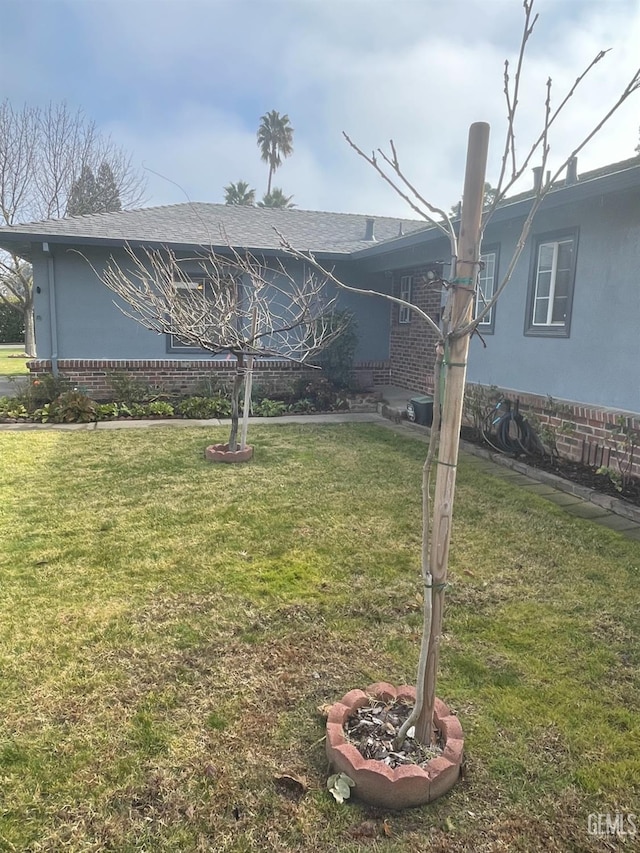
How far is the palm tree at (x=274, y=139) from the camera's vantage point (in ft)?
156

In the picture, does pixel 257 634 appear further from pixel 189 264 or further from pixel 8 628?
pixel 189 264

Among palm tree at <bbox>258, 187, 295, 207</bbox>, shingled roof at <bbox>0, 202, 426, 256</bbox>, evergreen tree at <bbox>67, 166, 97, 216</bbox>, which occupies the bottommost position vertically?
shingled roof at <bbox>0, 202, 426, 256</bbox>

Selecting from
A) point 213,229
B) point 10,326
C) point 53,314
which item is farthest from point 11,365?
point 10,326

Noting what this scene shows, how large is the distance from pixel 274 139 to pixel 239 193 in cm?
978

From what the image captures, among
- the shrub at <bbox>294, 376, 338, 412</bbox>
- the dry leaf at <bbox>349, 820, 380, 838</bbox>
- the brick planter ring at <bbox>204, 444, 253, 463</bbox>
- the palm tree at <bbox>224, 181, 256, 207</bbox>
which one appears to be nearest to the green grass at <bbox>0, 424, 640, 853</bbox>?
the dry leaf at <bbox>349, 820, 380, 838</bbox>

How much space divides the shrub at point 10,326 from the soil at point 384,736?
2950 centimetres

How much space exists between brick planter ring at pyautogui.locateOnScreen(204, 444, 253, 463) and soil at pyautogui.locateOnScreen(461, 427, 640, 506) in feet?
9.93

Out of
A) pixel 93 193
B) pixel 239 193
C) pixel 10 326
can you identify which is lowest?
pixel 10 326

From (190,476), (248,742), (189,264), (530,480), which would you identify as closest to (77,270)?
(189,264)

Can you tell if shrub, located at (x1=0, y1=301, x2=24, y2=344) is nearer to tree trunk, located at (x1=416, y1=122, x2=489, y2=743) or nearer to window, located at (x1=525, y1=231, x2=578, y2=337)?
window, located at (x1=525, y1=231, x2=578, y2=337)

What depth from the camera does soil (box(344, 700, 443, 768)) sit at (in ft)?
6.49

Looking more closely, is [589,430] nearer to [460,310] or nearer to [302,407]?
[460,310]

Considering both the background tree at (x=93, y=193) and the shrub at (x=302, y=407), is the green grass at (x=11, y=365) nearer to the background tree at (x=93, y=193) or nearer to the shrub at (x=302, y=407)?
the background tree at (x=93, y=193)

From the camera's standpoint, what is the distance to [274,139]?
1898 inches
